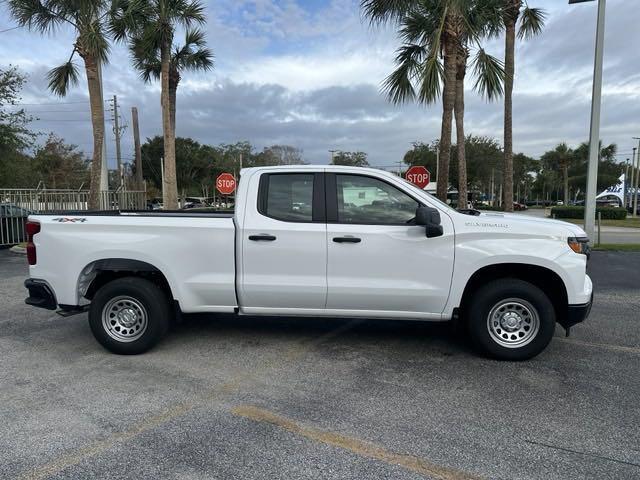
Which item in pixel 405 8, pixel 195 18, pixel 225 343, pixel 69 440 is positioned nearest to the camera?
pixel 69 440

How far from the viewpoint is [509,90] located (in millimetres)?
15703

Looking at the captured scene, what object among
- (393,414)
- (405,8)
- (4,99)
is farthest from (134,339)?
(4,99)

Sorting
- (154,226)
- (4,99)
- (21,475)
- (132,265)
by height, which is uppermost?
(4,99)

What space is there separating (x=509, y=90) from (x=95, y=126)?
1326cm

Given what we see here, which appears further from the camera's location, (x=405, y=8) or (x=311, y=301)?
(x=405, y=8)

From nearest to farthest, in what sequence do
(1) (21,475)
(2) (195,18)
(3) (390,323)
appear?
(1) (21,475)
(3) (390,323)
(2) (195,18)

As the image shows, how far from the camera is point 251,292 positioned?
4.71 meters

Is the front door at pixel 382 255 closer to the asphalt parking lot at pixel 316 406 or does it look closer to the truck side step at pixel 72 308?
the asphalt parking lot at pixel 316 406

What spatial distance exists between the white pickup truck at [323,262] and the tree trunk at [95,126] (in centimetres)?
1054

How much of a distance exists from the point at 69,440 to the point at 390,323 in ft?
12.7

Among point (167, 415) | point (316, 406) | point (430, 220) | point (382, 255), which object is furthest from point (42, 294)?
point (430, 220)

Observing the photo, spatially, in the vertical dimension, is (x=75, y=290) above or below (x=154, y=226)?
below

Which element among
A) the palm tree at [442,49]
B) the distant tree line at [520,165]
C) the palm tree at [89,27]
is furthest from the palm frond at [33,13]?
the distant tree line at [520,165]

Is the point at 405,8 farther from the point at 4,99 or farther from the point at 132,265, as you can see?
the point at 4,99
